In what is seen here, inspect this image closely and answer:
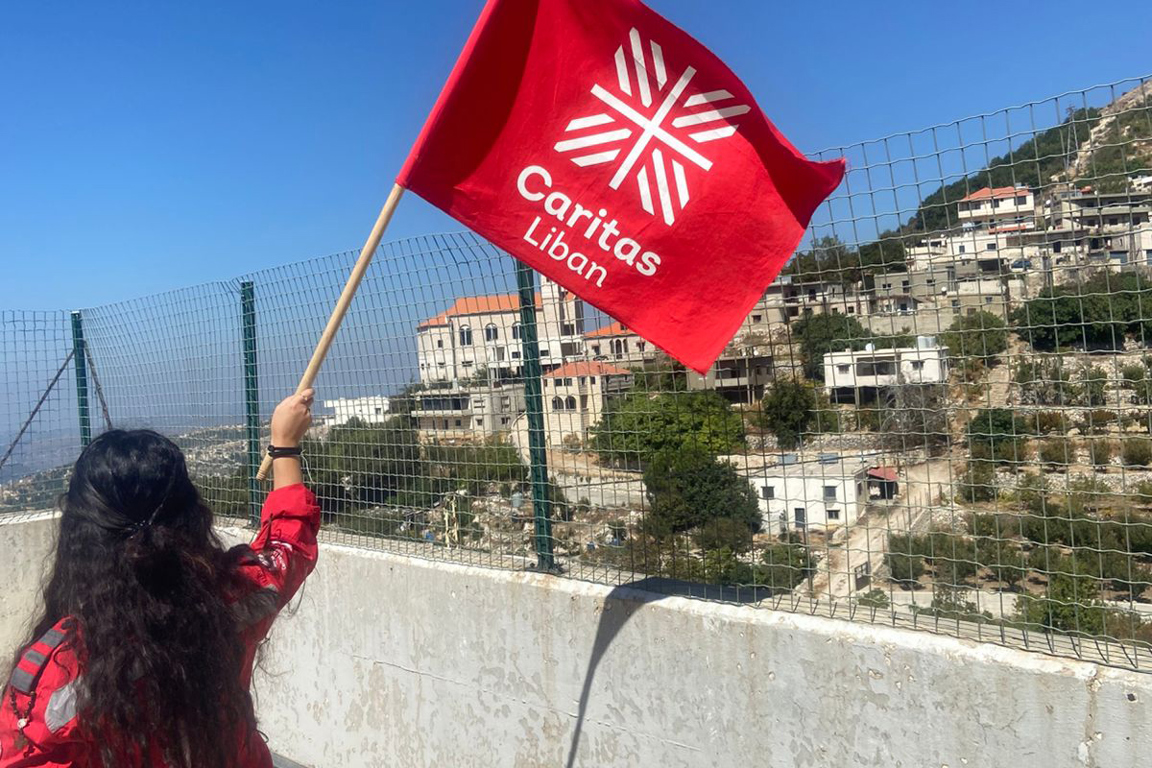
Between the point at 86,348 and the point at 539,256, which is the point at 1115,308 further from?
the point at 86,348

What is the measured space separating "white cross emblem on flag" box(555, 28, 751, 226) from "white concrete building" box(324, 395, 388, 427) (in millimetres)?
2237

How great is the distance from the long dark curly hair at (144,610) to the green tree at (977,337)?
220 centimetres

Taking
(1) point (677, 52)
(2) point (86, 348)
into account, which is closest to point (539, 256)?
(1) point (677, 52)

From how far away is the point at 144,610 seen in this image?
195 cm

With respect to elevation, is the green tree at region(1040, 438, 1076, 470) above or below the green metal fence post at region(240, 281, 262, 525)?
below

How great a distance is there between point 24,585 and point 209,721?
6338 millimetres

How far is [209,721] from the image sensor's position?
6.61 feet

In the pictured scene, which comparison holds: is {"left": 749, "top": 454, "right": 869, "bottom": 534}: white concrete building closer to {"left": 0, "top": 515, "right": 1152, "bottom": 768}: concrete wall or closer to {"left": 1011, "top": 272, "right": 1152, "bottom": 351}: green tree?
{"left": 0, "top": 515, "right": 1152, "bottom": 768}: concrete wall

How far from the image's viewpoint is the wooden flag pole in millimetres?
2713

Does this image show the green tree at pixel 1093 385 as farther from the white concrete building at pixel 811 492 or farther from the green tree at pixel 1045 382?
the white concrete building at pixel 811 492

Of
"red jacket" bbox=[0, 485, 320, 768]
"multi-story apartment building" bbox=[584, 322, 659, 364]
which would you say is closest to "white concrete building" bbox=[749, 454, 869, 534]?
"multi-story apartment building" bbox=[584, 322, 659, 364]

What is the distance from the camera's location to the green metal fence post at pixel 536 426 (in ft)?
13.3

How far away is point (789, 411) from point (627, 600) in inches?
37.9

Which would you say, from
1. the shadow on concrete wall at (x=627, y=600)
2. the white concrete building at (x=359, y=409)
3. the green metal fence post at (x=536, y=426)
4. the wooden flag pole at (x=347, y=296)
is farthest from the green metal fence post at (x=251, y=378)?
the wooden flag pole at (x=347, y=296)
